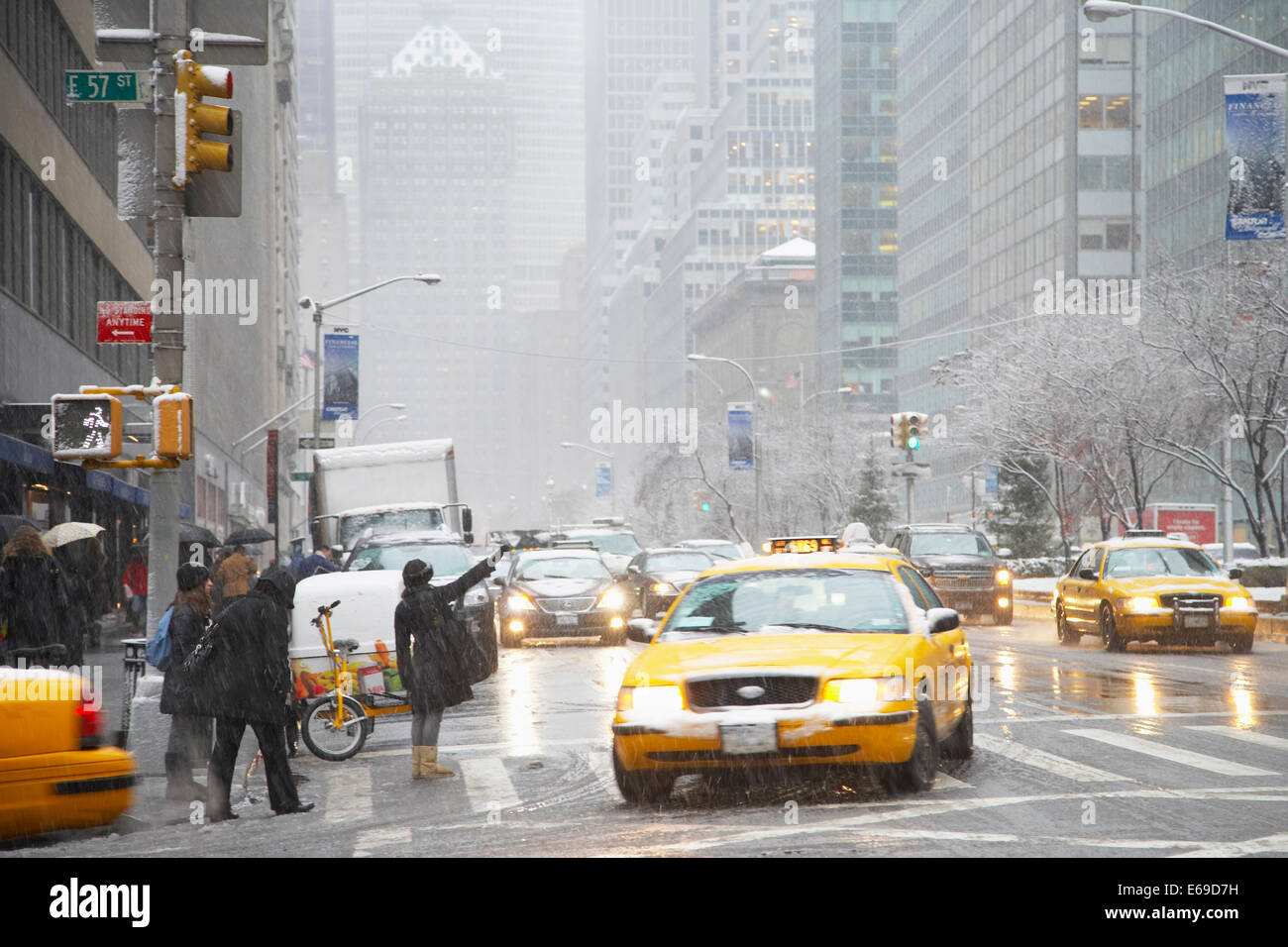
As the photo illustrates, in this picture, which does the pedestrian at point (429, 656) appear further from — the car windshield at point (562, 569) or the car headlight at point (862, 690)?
the car windshield at point (562, 569)

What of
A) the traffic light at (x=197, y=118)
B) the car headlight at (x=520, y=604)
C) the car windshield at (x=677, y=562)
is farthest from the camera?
the car windshield at (x=677, y=562)

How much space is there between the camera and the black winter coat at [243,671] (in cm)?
1017

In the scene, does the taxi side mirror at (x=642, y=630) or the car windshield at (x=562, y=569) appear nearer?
the taxi side mirror at (x=642, y=630)

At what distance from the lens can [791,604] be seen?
1103cm

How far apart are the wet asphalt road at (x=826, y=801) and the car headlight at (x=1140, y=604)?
6035mm

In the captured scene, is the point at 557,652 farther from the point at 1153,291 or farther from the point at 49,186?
the point at 1153,291

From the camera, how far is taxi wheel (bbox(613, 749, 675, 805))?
9.87 metres

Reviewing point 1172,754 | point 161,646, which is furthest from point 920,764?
point 161,646

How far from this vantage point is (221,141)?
11688 mm

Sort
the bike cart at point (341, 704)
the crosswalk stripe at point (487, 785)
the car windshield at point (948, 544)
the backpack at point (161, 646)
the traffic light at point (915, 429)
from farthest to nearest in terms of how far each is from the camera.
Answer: the traffic light at point (915, 429) → the car windshield at point (948, 544) → the bike cart at point (341, 704) → the backpack at point (161, 646) → the crosswalk stripe at point (487, 785)

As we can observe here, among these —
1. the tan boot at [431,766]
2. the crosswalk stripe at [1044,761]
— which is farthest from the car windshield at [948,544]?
the tan boot at [431,766]

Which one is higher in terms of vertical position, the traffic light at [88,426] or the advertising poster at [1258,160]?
the advertising poster at [1258,160]

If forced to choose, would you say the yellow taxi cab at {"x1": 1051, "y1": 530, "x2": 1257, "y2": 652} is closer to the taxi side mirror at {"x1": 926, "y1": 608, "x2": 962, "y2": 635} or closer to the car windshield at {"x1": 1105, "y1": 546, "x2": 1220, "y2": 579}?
the car windshield at {"x1": 1105, "y1": 546, "x2": 1220, "y2": 579}
